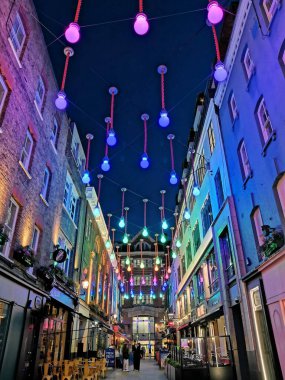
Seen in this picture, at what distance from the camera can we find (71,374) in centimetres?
1405

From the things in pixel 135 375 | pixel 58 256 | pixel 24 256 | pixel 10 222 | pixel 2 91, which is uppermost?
pixel 2 91

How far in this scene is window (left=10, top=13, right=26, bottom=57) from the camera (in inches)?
450

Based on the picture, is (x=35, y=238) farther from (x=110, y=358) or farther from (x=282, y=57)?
(x=110, y=358)

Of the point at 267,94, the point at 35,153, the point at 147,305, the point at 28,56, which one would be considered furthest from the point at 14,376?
the point at 147,305

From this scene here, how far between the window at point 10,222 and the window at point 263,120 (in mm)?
10092

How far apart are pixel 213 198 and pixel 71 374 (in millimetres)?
12246

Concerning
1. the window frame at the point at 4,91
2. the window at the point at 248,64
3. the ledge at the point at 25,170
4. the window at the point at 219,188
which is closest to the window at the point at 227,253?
the window at the point at 219,188

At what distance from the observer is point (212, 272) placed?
62.9ft

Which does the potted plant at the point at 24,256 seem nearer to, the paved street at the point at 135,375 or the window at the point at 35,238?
the window at the point at 35,238

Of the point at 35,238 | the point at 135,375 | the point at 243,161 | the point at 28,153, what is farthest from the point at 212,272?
the point at 28,153

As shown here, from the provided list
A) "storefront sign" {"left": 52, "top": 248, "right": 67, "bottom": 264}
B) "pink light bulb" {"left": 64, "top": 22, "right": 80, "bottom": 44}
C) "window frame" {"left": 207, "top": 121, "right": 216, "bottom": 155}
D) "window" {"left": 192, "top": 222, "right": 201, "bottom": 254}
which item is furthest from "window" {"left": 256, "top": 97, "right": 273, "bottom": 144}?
"window" {"left": 192, "top": 222, "right": 201, "bottom": 254}

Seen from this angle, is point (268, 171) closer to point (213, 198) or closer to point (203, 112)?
point (213, 198)

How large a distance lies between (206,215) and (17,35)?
1552 centimetres

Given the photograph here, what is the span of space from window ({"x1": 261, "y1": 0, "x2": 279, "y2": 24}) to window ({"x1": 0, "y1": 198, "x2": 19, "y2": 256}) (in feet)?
38.8
